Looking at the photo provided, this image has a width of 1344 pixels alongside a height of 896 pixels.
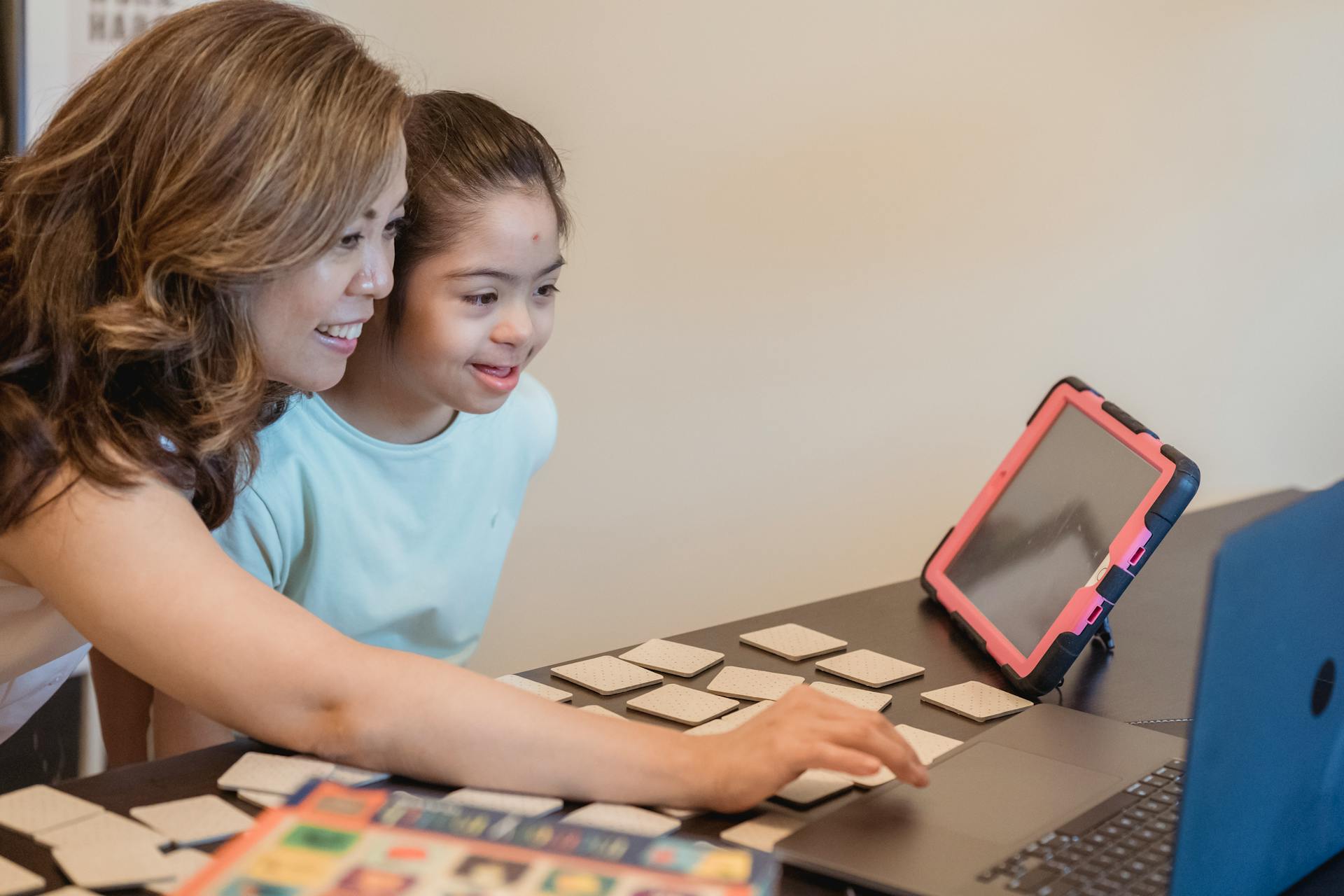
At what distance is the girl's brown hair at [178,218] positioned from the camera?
100 centimetres

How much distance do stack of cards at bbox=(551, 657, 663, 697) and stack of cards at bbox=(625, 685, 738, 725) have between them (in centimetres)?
2

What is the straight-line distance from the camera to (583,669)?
3.63ft

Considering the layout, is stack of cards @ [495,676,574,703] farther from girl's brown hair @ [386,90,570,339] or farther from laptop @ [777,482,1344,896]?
girl's brown hair @ [386,90,570,339]

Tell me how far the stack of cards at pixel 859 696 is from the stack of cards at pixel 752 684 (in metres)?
0.02

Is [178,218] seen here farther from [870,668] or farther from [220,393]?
[870,668]

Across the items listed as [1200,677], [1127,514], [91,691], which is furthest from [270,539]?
[91,691]

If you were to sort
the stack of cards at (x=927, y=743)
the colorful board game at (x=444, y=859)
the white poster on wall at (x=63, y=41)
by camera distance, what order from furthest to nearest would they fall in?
the white poster on wall at (x=63, y=41) → the stack of cards at (x=927, y=743) → the colorful board game at (x=444, y=859)

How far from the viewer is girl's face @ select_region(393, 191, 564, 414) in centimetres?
127

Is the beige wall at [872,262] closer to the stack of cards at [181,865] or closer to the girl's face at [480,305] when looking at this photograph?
the girl's face at [480,305]

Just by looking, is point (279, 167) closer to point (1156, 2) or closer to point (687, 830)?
point (687, 830)

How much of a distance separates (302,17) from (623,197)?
3.24 feet

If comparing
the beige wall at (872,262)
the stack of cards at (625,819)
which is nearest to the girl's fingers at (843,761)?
the stack of cards at (625,819)

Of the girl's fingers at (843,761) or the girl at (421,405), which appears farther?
the girl at (421,405)

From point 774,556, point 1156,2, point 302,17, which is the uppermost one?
point 1156,2
